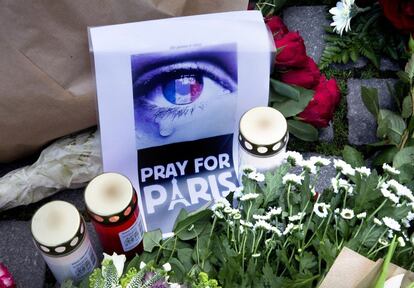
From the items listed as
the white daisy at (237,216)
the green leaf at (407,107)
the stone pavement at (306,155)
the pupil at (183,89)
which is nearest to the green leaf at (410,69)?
the green leaf at (407,107)

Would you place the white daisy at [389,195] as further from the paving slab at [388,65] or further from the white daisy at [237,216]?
the paving slab at [388,65]

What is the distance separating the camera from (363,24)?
127 cm

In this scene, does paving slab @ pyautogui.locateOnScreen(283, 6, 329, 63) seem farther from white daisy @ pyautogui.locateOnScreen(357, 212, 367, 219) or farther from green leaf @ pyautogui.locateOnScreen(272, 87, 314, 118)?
white daisy @ pyautogui.locateOnScreen(357, 212, 367, 219)

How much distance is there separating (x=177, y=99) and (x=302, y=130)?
0.25 meters

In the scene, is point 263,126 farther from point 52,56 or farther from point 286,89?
point 52,56

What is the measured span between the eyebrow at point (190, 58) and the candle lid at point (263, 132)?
0.15 meters

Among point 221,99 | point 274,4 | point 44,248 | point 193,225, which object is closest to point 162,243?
point 193,225

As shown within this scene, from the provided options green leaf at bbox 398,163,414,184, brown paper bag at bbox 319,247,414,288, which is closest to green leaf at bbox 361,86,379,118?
green leaf at bbox 398,163,414,184

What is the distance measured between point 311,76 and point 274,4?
8.2 inches

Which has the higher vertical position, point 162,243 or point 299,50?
point 299,50

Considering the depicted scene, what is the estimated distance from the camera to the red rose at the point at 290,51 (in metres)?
1.11

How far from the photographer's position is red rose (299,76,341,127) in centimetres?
114

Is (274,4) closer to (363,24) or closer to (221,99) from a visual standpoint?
(363,24)

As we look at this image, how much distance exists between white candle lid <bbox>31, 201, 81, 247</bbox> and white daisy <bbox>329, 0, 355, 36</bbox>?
669 millimetres
